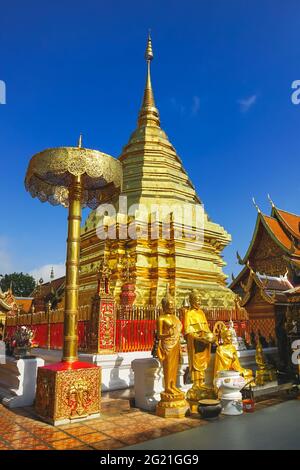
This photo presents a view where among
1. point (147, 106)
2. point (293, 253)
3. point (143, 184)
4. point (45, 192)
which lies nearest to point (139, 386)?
point (45, 192)

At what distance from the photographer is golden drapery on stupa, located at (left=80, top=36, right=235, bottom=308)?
13.3 m

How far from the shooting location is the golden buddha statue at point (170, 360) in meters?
5.18

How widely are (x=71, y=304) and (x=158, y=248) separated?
8.61 metres

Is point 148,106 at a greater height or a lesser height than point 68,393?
greater

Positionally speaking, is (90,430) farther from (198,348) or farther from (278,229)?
(278,229)

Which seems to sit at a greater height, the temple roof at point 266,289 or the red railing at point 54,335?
the temple roof at point 266,289

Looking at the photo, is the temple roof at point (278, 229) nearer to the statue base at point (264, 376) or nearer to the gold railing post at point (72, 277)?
the statue base at point (264, 376)

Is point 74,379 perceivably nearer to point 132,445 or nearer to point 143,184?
point 132,445

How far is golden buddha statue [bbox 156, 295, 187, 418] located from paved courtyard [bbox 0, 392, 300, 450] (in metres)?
0.16

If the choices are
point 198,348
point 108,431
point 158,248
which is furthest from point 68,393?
point 158,248

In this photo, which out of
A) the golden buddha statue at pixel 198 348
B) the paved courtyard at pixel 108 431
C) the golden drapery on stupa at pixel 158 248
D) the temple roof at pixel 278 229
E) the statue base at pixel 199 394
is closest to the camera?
the paved courtyard at pixel 108 431

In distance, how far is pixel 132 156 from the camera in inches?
710

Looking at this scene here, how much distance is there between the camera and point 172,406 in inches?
204

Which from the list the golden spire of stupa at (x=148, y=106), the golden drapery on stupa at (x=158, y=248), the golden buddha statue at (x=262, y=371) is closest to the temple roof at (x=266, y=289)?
the golden buddha statue at (x=262, y=371)
